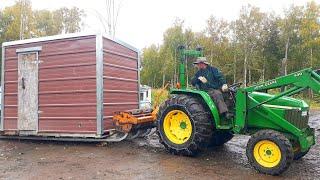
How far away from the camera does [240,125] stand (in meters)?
7.47

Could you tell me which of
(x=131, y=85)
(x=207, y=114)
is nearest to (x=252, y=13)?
(x=131, y=85)

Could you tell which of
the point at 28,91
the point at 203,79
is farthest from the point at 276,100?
the point at 28,91

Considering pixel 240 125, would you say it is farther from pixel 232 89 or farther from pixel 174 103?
pixel 174 103

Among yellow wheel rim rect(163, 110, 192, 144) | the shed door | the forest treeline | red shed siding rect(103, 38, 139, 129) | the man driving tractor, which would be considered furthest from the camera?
the forest treeline

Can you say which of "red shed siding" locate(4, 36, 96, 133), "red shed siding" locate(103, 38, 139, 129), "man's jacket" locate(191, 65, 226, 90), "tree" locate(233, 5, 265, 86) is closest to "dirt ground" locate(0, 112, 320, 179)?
"red shed siding" locate(4, 36, 96, 133)

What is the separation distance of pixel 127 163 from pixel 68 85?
2.91 m

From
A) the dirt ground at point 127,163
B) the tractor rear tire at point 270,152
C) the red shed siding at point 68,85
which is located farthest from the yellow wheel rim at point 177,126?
the red shed siding at point 68,85

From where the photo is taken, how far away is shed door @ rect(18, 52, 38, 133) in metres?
9.98

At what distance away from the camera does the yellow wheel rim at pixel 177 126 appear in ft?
26.9

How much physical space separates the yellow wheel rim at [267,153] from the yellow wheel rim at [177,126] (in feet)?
5.27

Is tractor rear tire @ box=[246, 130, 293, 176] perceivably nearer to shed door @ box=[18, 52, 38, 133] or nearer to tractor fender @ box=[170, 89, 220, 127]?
tractor fender @ box=[170, 89, 220, 127]

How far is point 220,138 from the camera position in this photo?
29.7ft

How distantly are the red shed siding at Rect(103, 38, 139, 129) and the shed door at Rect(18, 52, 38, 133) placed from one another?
1.87 meters

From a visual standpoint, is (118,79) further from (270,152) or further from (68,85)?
(270,152)
